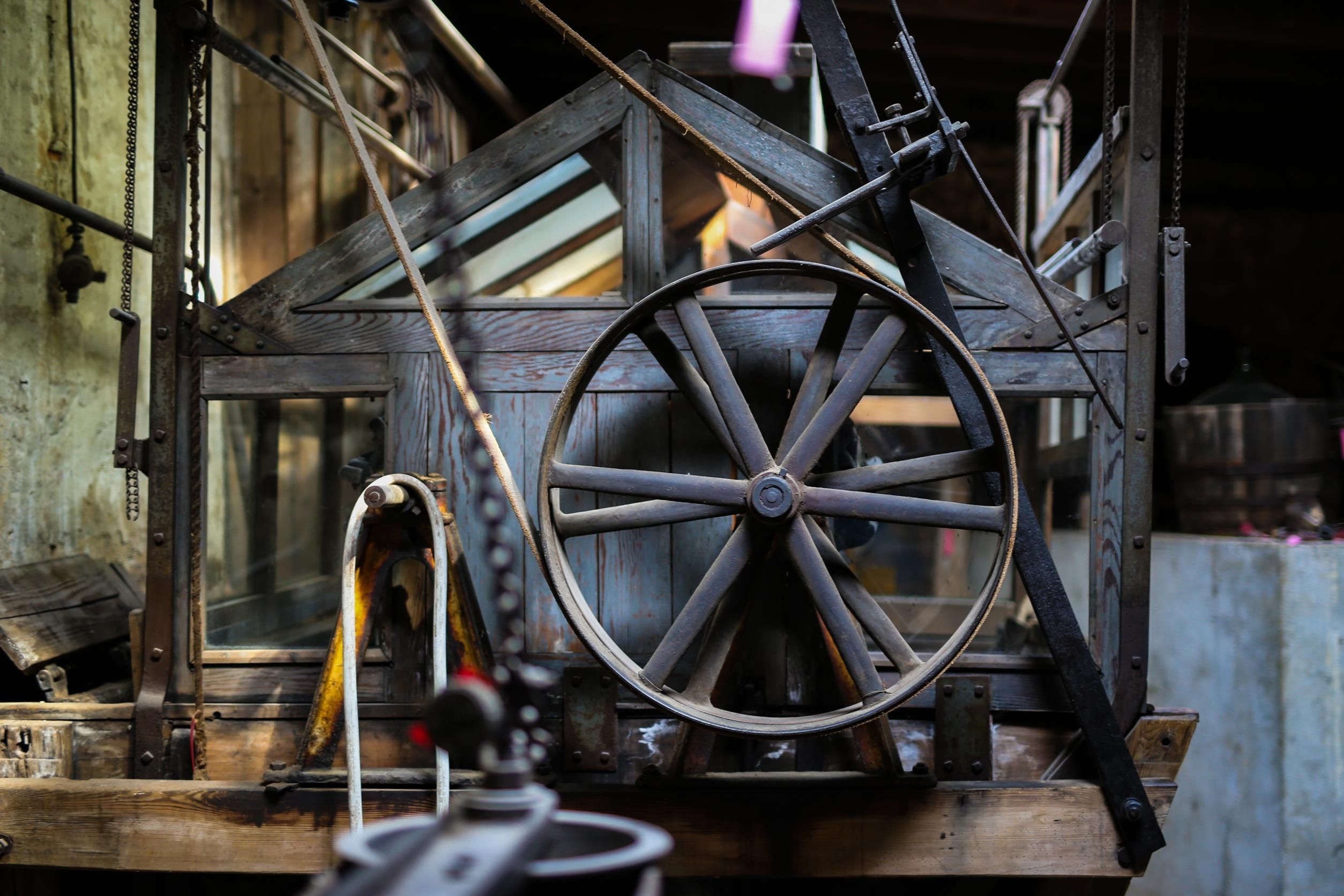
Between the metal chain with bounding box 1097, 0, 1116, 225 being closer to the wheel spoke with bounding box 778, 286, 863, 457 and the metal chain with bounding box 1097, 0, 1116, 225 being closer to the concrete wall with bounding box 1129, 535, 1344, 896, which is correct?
the wheel spoke with bounding box 778, 286, 863, 457

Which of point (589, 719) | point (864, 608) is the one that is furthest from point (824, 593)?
point (589, 719)

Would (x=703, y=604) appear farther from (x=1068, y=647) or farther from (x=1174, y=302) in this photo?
(x=1174, y=302)

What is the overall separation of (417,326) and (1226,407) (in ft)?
12.1

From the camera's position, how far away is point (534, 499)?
271cm

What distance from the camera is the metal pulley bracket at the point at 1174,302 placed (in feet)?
8.04

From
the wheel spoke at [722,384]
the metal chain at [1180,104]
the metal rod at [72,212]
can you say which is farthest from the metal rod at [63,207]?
the metal chain at [1180,104]

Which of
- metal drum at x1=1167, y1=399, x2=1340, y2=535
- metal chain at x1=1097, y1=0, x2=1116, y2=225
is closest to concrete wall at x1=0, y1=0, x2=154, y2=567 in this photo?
metal chain at x1=1097, y1=0, x2=1116, y2=225

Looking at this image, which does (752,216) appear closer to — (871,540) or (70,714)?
(871,540)

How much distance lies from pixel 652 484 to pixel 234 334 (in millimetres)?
1376

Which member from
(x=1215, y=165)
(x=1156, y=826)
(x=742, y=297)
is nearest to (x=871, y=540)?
(x=742, y=297)

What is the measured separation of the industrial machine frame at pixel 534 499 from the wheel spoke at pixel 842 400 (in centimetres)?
26

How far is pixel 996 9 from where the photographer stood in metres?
5.03

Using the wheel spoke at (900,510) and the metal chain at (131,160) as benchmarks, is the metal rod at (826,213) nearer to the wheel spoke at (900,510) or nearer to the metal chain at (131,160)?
the wheel spoke at (900,510)

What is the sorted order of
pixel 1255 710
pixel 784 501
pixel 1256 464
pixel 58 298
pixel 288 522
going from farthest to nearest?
pixel 1256 464 → pixel 1255 710 → pixel 58 298 → pixel 288 522 → pixel 784 501
